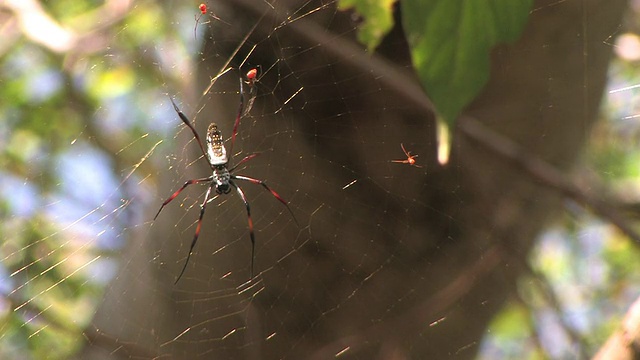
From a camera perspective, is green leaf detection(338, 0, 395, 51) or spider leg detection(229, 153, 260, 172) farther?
spider leg detection(229, 153, 260, 172)

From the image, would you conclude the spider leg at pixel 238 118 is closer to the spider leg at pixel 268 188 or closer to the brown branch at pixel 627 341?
the spider leg at pixel 268 188

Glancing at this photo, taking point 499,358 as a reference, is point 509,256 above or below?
above

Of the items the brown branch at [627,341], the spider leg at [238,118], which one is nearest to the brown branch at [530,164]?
the brown branch at [627,341]

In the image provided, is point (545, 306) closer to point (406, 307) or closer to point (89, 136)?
point (406, 307)

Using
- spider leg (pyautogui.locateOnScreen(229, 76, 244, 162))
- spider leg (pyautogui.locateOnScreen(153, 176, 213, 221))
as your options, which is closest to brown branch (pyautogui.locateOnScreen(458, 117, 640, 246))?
spider leg (pyautogui.locateOnScreen(229, 76, 244, 162))

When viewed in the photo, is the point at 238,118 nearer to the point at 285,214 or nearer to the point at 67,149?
the point at 285,214

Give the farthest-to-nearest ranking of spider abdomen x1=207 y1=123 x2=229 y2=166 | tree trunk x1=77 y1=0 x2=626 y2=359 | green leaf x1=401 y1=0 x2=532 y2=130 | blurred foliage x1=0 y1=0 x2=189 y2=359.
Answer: blurred foliage x1=0 y1=0 x2=189 y2=359 < spider abdomen x1=207 y1=123 x2=229 y2=166 < tree trunk x1=77 y1=0 x2=626 y2=359 < green leaf x1=401 y1=0 x2=532 y2=130

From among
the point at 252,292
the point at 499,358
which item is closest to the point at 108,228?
the point at 252,292

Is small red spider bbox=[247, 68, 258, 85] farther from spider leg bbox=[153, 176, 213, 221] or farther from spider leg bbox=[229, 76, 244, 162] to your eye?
spider leg bbox=[153, 176, 213, 221]
